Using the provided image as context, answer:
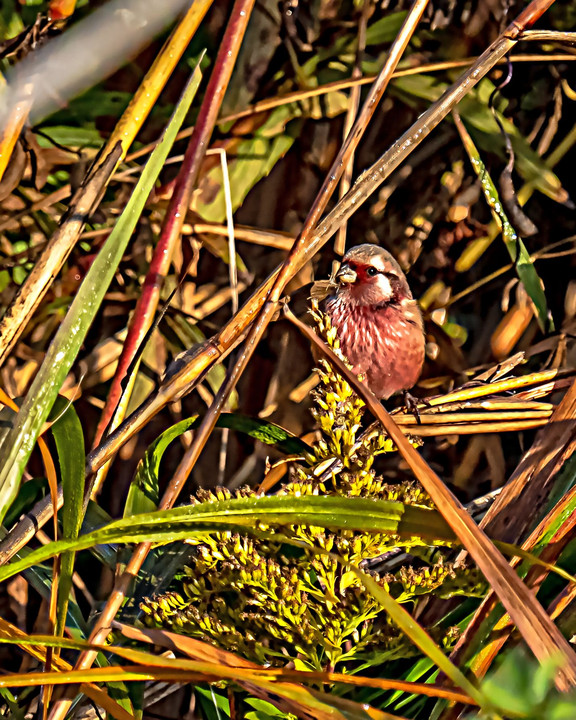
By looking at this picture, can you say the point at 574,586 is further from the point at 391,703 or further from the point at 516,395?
the point at 516,395

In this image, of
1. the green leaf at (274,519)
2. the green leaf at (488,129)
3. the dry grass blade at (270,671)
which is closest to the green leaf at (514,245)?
the green leaf at (488,129)

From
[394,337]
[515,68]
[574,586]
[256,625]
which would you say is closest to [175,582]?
[256,625]

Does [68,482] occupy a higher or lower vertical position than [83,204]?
lower

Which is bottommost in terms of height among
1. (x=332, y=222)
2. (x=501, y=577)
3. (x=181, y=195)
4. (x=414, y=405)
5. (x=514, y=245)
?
(x=414, y=405)

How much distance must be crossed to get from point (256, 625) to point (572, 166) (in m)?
1.71

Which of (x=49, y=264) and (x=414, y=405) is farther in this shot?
(x=414, y=405)

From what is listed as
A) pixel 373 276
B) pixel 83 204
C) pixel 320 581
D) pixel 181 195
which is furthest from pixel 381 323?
pixel 320 581

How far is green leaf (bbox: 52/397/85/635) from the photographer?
3.75 feet

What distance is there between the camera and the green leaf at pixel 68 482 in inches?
45.0

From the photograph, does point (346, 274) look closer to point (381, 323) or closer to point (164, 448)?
point (381, 323)

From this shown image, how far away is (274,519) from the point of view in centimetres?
99

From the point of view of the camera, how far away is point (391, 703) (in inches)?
49.7

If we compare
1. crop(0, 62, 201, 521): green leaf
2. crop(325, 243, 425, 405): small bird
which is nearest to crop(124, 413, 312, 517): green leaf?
crop(0, 62, 201, 521): green leaf

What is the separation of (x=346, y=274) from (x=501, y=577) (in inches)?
54.5
